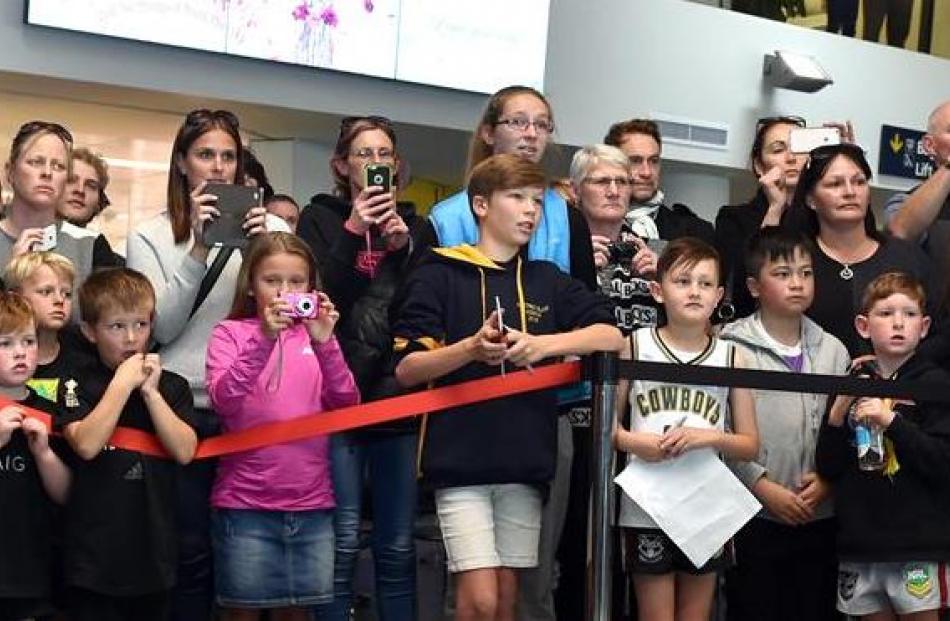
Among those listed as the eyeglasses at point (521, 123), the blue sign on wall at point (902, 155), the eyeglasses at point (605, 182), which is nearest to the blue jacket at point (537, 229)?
the eyeglasses at point (521, 123)

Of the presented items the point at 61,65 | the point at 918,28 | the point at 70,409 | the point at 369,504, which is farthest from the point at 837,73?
the point at 70,409

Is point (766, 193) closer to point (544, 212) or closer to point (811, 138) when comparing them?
point (811, 138)

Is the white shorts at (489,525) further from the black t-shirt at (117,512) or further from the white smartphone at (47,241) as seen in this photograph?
the white smartphone at (47,241)

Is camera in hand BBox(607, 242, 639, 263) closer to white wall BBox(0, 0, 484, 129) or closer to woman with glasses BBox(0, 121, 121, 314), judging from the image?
woman with glasses BBox(0, 121, 121, 314)

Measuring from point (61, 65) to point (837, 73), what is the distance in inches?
282

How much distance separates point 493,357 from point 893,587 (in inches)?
59.9

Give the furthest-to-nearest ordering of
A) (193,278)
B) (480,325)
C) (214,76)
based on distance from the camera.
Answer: (214,76) < (193,278) < (480,325)

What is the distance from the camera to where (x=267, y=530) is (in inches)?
164

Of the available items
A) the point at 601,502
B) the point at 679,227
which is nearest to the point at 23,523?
the point at 601,502

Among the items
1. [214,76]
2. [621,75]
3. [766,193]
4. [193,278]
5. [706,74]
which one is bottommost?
[193,278]

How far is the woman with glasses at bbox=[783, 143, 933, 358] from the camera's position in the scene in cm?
482

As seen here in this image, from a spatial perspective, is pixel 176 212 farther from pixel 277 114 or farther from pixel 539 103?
pixel 277 114

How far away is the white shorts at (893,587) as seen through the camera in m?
4.33

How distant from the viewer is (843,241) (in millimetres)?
4965
